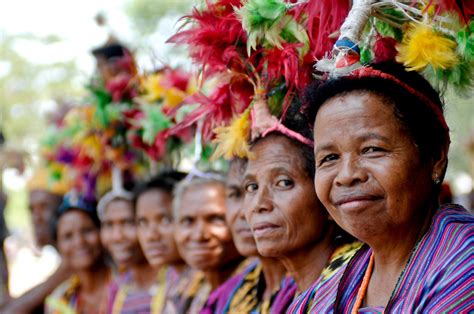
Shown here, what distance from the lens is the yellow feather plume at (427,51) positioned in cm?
252

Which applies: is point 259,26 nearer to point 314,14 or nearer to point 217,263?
point 314,14

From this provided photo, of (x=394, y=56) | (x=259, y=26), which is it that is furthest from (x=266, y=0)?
(x=394, y=56)

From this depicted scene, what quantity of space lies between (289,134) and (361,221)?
101 cm

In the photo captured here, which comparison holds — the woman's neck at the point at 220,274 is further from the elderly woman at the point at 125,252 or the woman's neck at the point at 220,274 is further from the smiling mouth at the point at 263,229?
the smiling mouth at the point at 263,229

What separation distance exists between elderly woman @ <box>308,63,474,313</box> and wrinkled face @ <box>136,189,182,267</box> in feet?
10.0

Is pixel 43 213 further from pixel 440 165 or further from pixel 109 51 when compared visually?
pixel 440 165

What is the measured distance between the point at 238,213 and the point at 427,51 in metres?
1.79

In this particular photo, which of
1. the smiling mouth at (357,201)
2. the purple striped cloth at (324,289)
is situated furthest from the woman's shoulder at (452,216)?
the purple striped cloth at (324,289)

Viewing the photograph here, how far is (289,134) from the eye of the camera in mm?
3332

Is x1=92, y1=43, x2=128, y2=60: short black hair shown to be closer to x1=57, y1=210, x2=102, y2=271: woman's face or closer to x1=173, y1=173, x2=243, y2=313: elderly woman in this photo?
x1=57, y1=210, x2=102, y2=271: woman's face

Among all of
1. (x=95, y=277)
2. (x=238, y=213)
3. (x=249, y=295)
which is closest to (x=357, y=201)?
(x=238, y=213)

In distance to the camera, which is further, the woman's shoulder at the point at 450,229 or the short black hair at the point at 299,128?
the short black hair at the point at 299,128

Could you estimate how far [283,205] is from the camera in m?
3.24

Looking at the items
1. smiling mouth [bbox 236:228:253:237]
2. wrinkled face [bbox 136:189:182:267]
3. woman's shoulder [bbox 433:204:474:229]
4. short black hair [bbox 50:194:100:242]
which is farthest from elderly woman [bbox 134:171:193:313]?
woman's shoulder [bbox 433:204:474:229]
